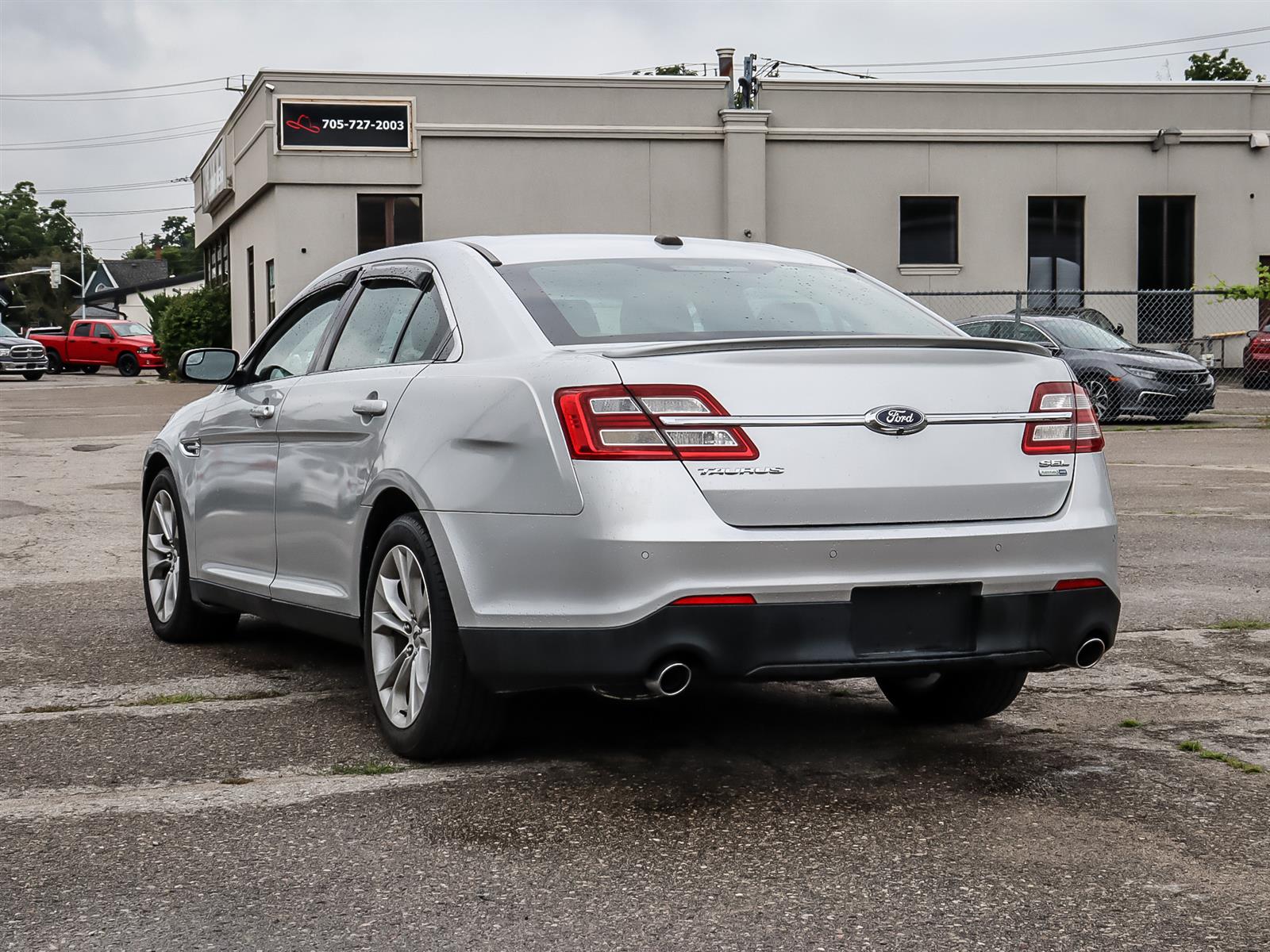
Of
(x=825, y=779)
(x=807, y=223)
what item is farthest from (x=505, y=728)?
(x=807, y=223)

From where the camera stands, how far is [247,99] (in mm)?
35438

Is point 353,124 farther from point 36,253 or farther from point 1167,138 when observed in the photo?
point 36,253

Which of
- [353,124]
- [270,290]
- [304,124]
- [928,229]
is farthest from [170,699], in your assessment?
[928,229]

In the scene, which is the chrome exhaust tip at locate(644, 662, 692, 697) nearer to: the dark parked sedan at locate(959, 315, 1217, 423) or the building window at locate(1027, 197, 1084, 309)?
the dark parked sedan at locate(959, 315, 1217, 423)

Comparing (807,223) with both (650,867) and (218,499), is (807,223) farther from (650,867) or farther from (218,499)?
(650,867)

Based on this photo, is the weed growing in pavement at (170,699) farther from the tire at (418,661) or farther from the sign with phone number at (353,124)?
the sign with phone number at (353,124)

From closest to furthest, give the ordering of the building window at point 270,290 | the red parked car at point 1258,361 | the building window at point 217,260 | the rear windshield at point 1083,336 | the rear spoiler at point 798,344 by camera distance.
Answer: the rear spoiler at point 798,344, the rear windshield at point 1083,336, the red parked car at point 1258,361, the building window at point 270,290, the building window at point 217,260

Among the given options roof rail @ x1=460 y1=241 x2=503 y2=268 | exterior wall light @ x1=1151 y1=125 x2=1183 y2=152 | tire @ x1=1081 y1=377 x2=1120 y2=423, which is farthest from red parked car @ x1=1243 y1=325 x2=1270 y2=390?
roof rail @ x1=460 y1=241 x2=503 y2=268

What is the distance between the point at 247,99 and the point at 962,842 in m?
34.0

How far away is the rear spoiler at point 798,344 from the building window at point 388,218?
29.3m

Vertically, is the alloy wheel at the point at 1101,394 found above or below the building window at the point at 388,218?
below

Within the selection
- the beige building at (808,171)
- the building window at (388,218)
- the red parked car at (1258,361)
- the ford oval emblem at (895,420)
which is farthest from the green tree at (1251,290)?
the ford oval emblem at (895,420)

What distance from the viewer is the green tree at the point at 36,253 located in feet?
390

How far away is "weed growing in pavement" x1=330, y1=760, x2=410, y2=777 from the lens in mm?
4676
